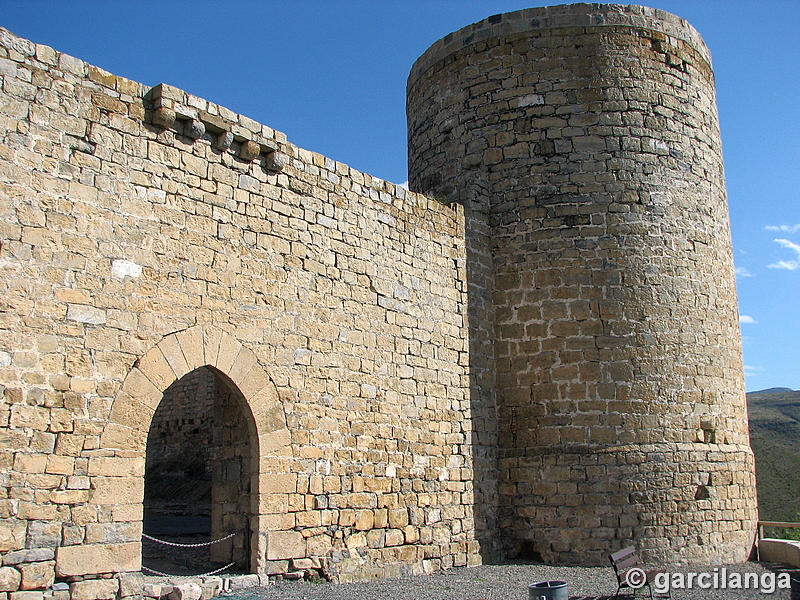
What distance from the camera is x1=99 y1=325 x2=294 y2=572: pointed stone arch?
6.02m

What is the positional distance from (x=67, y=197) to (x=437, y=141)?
19.0 feet

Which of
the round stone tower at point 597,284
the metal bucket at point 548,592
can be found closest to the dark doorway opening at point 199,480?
the metal bucket at point 548,592

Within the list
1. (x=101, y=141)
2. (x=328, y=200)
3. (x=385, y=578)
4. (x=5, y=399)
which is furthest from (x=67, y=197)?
(x=385, y=578)

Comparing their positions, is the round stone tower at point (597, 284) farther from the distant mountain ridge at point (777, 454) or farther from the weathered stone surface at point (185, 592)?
the distant mountain ridge at point (777, 454)

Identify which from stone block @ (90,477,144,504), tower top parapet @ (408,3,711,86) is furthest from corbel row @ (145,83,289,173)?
tower top parapet @ (408,3,711,86)

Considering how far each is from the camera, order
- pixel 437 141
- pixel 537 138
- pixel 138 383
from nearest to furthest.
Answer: pixel 138 383, pixel 537 138, pixel 437 141

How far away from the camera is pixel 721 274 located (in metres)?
10.2

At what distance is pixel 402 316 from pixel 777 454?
2351 centimetres

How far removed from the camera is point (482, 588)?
7.41 meters

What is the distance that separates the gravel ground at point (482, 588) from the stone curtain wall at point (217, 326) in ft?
1.00

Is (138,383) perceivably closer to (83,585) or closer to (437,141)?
(83,585)

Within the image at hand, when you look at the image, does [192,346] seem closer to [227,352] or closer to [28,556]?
[227,352]

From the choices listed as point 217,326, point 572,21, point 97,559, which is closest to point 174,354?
point 217,326

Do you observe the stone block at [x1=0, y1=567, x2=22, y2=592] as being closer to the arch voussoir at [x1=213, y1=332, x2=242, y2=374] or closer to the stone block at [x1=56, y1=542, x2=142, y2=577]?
the stone block at [x1=56, y1=542, x2=142, y2=577]
